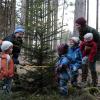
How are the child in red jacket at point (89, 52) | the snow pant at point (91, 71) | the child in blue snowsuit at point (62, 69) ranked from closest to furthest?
1. the child in blue snowsuit at point (62, 69)
2. the child in red jacket at point (89, 52)
3. the snow pant at point (91, 71)

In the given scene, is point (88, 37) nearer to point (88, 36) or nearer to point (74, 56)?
point (88, 36)

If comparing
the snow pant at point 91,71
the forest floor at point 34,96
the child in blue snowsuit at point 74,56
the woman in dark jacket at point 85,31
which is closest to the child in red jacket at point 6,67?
the forest floor at point 34,96

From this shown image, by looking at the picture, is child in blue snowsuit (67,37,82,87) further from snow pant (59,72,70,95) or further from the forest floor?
the forest floor

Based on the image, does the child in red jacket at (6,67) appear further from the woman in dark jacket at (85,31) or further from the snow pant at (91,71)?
the snow pant at (91,71)

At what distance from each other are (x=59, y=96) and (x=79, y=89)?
3.67 ft

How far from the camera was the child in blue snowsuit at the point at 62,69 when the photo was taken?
30.6ft

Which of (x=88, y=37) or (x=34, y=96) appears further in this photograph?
(x=88, y=37)

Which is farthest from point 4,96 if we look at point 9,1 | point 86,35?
point 9,1

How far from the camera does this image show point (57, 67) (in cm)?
939

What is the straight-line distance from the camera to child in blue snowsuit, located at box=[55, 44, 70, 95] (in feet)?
30.6

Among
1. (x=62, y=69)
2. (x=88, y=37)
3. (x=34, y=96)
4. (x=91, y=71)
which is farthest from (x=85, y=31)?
(x=34, y=96)

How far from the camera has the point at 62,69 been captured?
9.43m

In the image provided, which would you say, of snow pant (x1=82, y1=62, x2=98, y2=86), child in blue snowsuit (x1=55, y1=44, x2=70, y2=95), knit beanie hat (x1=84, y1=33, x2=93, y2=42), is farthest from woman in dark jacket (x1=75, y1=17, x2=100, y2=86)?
child in blue snowsuit (x1=55, y1=44, x2=70, y2=95)

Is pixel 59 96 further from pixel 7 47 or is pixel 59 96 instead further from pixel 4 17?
pixel 4 17
